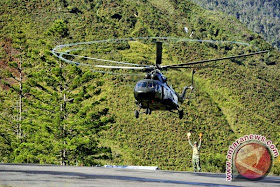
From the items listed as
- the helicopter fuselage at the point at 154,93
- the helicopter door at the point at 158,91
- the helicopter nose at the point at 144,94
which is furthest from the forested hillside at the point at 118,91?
the helicopter nose at the point at 144,94

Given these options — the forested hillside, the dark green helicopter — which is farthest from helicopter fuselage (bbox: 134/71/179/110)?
the forested hillside

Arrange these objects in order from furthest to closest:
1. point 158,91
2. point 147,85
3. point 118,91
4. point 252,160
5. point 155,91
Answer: point 118,91, point 158,91, point 155,91, point 147,85, point 252,160

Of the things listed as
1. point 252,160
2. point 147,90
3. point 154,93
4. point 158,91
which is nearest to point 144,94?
point 147,90

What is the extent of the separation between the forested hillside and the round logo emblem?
9892 mm

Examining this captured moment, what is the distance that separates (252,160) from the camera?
10273 millimetres

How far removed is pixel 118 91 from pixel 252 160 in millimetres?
59486

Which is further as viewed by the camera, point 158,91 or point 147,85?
point 158,91

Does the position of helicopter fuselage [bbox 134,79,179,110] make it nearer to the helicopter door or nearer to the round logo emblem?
the helicopter door

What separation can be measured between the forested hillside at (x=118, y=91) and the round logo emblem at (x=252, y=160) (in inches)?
389

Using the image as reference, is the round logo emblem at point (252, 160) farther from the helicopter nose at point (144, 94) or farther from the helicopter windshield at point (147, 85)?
the helicopter windshield at point (147, 85)

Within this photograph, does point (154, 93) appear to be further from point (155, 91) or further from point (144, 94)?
point (144, 94)


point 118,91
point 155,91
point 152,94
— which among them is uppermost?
point 155,91

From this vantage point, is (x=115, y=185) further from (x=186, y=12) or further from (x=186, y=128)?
(x=186, y=12)

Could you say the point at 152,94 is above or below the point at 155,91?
below
